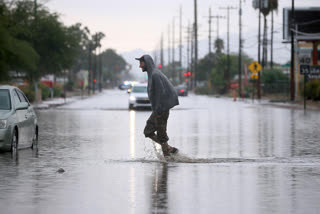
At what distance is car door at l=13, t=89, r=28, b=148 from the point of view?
58.5ft

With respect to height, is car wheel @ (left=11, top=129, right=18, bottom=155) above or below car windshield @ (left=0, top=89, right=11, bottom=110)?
below

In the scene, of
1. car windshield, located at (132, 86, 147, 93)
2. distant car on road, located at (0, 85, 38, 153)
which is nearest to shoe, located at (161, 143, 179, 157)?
distant car on road, located at (0, 85, 38, 153)

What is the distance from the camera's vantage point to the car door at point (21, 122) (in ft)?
58.5

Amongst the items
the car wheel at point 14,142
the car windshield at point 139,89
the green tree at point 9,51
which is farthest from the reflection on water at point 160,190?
the car windshield at point 139,89

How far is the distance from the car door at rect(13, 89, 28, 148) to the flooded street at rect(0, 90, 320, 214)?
0.99ft

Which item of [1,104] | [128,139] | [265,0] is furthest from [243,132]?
[265,0]

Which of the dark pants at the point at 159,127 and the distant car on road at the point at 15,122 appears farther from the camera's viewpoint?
the distant car on road at the point at 15,122

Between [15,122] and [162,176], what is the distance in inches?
202

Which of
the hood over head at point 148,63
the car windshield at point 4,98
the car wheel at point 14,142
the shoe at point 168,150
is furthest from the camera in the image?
the car windshield at point 4,98

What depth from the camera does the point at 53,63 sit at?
57.6 metres

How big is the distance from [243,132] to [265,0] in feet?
209

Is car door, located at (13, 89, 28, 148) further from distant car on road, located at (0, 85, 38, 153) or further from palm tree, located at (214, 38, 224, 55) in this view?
palm tree, located at (214, 38, 224, 55)

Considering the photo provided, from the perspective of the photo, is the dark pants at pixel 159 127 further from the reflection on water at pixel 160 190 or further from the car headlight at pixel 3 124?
the car headlight at pixel 3 124

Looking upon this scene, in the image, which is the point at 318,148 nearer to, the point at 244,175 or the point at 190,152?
the point at 190,152
